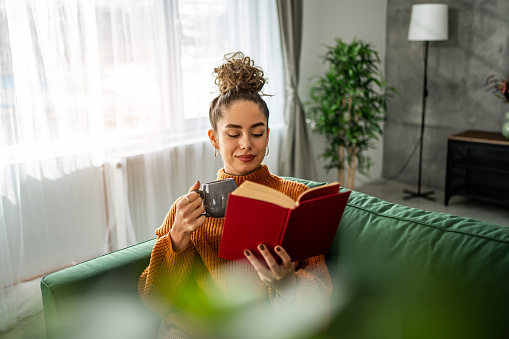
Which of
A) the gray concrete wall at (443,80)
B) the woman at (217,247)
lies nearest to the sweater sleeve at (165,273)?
the woman at (217,247)

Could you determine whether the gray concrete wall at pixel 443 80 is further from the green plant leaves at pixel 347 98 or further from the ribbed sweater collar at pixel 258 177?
the ribbed sweater collar at pixel 258 177

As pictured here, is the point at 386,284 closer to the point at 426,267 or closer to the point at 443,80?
the point at 426,267

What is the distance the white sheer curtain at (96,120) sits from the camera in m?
2.47

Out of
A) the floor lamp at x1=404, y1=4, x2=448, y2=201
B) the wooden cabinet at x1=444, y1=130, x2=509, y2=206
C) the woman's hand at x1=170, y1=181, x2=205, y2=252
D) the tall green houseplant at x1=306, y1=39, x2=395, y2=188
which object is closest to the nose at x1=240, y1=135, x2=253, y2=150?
the woman's hand at x1=170, y1=181, x2=205, y2=252

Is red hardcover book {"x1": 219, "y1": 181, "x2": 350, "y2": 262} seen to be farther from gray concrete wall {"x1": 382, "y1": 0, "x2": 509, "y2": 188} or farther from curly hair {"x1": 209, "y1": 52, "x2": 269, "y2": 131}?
gray concrete wall {"x1": 382, "y1": 0, "x2": 509, "y2": 188}

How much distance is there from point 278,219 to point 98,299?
72 cm

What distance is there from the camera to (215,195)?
1392mm

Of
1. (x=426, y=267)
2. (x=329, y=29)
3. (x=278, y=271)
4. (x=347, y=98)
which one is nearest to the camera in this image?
(x=278, y=271)

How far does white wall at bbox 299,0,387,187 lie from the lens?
407 centimetres

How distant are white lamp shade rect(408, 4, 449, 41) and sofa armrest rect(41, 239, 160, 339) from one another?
3263 millimetres

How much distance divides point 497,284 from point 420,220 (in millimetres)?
307

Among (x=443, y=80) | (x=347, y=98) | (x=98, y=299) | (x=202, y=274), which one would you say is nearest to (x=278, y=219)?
(x=202, y=274)

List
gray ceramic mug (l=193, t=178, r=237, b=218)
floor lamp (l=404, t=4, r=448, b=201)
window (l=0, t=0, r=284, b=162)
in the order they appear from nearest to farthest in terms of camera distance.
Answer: gray ceramic mug (l=193, t=178, r=237, b=218), window (l=0, t=0, r=284, b=162), floor lamp (l=404, t=4, r=448, b=201)

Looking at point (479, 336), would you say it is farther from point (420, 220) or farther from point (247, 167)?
point (247, 167)
